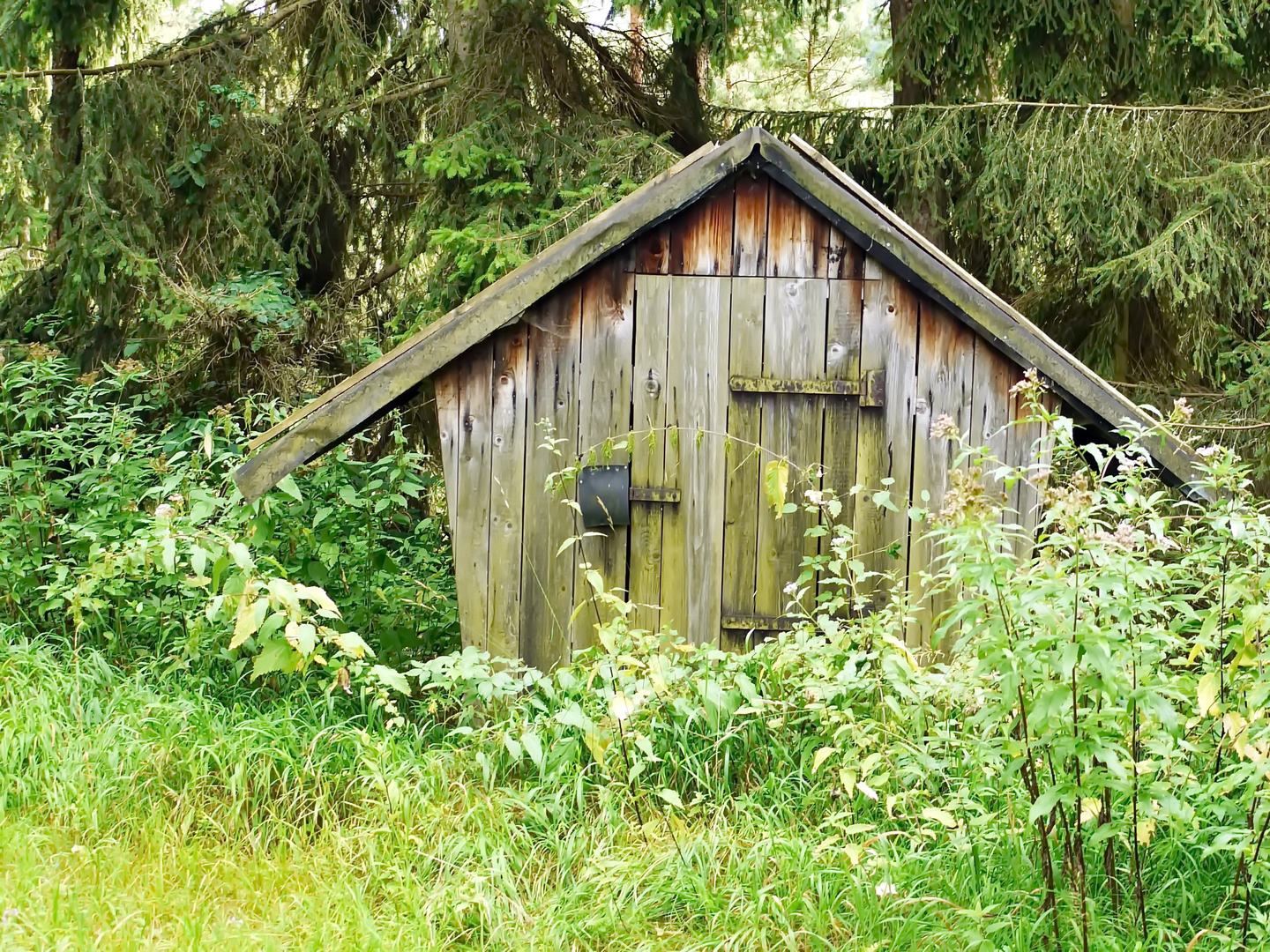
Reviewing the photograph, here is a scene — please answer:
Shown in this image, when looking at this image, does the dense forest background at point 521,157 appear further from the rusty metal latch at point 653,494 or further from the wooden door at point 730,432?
the rusty metal latch at point 653,494

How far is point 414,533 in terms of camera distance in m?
8.19

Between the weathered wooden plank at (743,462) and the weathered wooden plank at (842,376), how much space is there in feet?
1.07

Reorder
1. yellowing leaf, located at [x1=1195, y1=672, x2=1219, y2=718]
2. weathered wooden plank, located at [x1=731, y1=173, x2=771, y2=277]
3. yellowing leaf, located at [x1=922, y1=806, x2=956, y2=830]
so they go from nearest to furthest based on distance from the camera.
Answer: yellowing leaf, located at [x1=1195, y1=672, x2=1219, y2=718]
yellowing leaf, located at [x1=922, y1=806, x2=956, y2=830]
weathered wooden plank, located at [x1=731, y1=173, x2=771, y2=277]

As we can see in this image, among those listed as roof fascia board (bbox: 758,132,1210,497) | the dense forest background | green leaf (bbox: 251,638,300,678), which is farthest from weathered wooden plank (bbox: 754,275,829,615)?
the dense forest background

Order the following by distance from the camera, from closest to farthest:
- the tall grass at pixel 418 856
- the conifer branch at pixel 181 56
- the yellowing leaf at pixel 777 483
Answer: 1. the tall grass at pixel 418 856
2. the yellowing leaf at pixel 777 483
3. the conifer branch at pixel 181 56

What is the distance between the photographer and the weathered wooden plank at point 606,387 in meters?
5.22

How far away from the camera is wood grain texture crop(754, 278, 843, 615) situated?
17.1ft

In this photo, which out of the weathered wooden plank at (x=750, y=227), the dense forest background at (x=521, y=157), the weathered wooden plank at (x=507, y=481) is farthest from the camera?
the dense forest background at (x=521, y=157)

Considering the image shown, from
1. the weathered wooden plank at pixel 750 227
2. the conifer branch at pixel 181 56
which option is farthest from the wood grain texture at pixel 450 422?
the conifer branch at pixel 181 56

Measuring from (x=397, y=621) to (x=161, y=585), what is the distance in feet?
4.53

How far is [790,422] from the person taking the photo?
17.3 ft

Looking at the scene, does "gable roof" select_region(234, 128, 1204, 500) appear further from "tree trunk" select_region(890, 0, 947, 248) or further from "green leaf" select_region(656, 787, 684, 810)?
"tree trunk" select_region(890, 0, 947, 248)

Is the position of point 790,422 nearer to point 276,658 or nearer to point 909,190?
point 276,658

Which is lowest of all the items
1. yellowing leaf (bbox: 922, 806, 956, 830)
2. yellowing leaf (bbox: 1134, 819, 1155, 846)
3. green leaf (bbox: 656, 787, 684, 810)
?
green leaf (bbox: 656, 787, 684, 810)
